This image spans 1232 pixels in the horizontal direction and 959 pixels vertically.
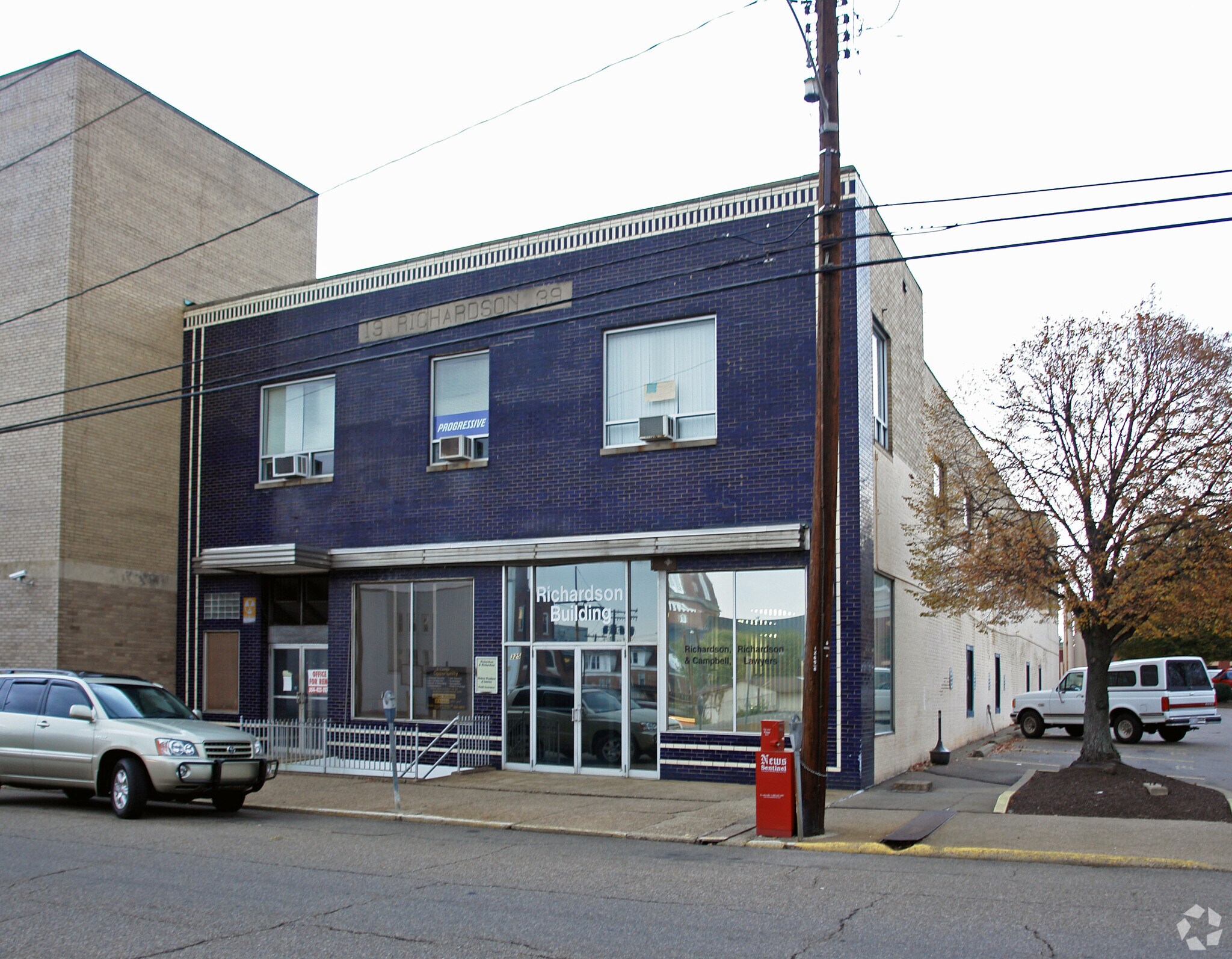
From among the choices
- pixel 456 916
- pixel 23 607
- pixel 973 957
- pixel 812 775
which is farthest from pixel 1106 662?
pixel 23 607

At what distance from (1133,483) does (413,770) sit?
38.4 feet

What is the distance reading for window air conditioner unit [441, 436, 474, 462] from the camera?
1947 centimetres

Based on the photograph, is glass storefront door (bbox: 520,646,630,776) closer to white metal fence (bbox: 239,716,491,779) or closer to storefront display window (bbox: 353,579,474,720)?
white metal fence (bbox: 239,716,491,779)

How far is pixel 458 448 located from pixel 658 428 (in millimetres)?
3878

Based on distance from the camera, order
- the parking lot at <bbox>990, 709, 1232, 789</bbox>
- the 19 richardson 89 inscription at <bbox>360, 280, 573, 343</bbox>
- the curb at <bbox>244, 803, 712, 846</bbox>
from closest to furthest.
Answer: the curb at <bbox>244, 803, 712, 846</bbox>, the 19 richardson 89 inscription at <bbox>360, 280, 573, 343</bbox>, the parking lot at <bbox>990, 709, 1232, 789</bbox>

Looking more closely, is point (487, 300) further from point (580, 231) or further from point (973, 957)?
point (973, 957)

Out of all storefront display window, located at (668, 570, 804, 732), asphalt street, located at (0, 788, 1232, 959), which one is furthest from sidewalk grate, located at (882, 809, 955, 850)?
storefront display window, located at (668, 570, 804, 732)

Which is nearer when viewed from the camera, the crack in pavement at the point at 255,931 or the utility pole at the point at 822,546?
the crack in pavement at the point at 255,931

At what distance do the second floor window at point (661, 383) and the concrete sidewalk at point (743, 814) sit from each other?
5438 mm

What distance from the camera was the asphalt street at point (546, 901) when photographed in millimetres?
7355

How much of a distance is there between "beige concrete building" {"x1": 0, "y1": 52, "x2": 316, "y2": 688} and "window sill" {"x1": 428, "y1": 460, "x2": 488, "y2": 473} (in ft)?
17.9

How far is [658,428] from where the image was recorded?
1759cm

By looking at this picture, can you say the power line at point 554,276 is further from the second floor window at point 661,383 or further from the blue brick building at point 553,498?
the second floor window at point 661,383

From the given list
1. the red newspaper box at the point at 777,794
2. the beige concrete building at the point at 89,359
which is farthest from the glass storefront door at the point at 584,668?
the beige concrete building at the point at 89,359
